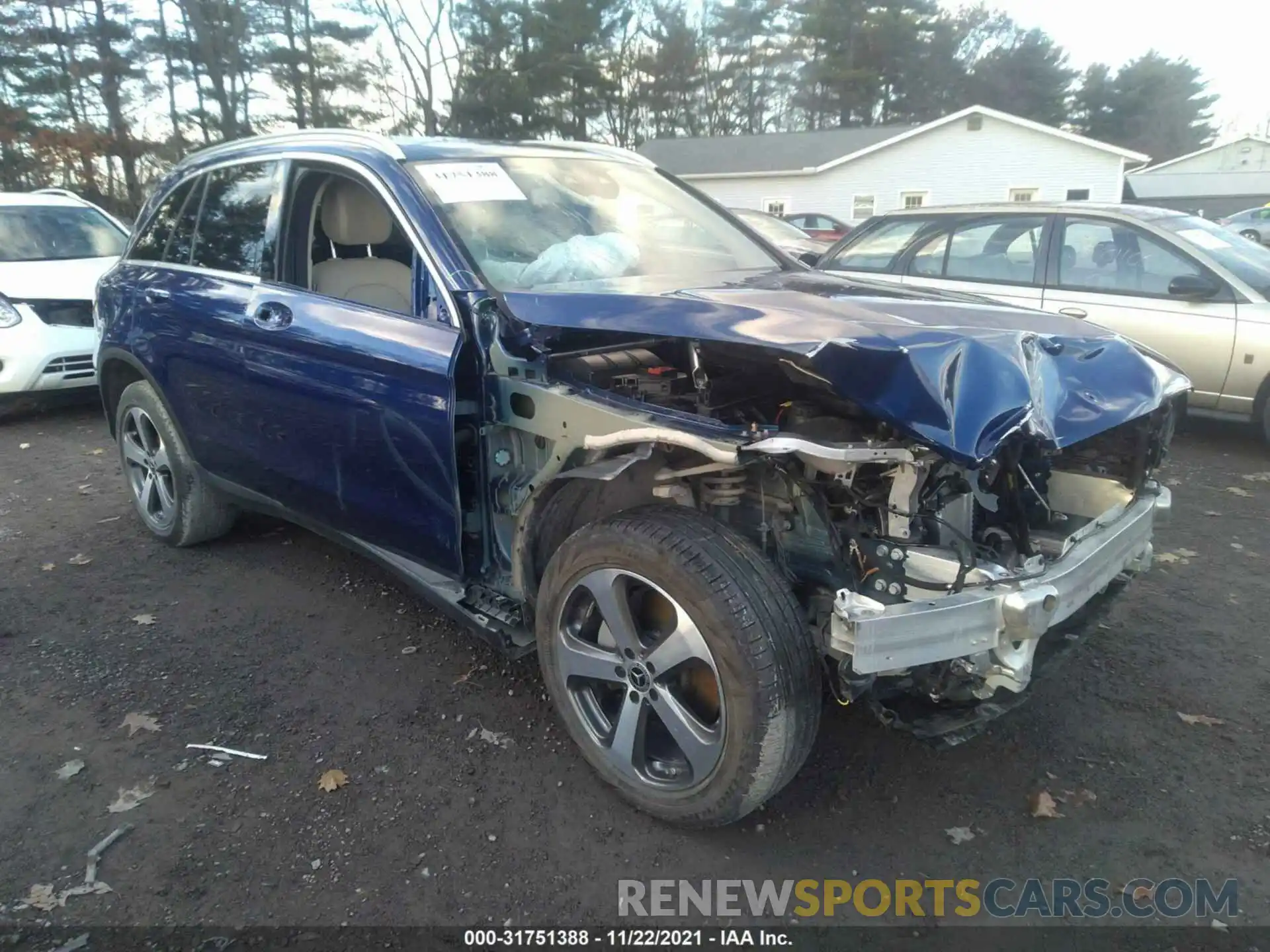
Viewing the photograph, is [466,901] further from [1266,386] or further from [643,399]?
[1266,386]

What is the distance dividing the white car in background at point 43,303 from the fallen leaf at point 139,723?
5.15 metres

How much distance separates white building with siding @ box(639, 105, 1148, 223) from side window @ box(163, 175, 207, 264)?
23.3 m

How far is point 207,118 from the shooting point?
33250mm

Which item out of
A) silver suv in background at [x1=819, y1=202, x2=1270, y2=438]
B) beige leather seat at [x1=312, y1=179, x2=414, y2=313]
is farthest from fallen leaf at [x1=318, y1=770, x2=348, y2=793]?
silver suv in background at [x1=819, y1=202, x2=1270, y2=438]

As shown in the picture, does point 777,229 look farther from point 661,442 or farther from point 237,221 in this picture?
point 661,442

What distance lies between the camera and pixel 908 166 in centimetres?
3105

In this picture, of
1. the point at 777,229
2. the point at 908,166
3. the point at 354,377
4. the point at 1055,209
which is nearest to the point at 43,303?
the point at 354,377

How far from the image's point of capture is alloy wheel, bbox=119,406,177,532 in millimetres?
4594

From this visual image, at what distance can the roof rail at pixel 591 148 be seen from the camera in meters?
3.97

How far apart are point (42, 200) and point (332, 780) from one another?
8.52 m

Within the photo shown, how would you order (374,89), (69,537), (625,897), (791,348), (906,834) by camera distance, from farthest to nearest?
1. (374,89)
2. (69,537)
3. (906,834)
4. (625,897)
5. (791,348)

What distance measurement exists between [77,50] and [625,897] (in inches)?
1498

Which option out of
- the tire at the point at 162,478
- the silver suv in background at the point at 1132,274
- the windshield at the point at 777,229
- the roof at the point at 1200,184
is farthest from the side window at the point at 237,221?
the roof at the point at 1200,184

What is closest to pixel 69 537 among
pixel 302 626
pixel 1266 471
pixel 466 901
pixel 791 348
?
pixel 302 626
